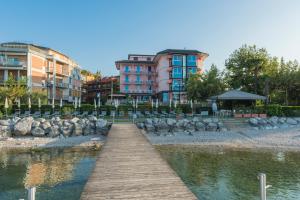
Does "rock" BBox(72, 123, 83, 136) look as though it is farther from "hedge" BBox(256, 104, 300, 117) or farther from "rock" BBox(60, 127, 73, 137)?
"hedge" BBox(256, 104, 300, 117)

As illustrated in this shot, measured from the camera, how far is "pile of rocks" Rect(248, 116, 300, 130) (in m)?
26.1

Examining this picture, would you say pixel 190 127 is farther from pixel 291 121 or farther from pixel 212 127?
pixel 291 121

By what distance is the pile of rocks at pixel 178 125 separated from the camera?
2502 cm

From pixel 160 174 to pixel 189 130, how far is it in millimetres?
17179

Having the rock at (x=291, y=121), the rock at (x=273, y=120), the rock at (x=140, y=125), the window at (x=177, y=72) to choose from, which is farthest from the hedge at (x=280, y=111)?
the window at (x=177, y=72)

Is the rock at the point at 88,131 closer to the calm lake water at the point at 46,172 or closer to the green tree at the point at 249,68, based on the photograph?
the calm lake water at the point at 46,172

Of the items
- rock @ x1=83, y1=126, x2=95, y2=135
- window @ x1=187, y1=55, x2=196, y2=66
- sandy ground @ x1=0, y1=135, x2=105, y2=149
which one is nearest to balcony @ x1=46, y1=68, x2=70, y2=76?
window @ x1=187, y1=55, x2=196, y2=66

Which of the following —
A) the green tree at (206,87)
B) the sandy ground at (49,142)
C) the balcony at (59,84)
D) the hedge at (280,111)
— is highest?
the balcony at (59,84)

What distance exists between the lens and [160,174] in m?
8.22

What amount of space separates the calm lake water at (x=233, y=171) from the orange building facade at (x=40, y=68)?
1240 inches

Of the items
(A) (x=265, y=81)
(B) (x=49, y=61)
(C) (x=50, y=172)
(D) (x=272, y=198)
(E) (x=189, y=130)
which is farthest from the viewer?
(B) (x=49, y=61)

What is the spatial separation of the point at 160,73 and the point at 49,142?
37198 millimetres

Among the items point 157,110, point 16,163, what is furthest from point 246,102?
point 16,163

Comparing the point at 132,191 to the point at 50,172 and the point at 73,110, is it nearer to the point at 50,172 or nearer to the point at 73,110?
the point at 50,172
